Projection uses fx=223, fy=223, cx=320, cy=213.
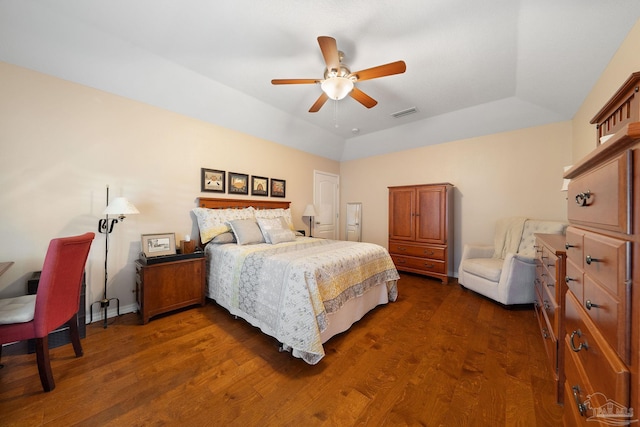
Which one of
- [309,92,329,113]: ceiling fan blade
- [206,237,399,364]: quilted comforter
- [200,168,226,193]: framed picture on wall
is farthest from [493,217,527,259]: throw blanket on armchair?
[200,168,226,193]: framed picture on wall

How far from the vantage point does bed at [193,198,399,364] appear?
5.89 ft

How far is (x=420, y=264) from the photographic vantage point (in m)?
3.98

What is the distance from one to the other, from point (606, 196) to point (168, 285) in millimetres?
3267

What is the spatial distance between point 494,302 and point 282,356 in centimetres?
278

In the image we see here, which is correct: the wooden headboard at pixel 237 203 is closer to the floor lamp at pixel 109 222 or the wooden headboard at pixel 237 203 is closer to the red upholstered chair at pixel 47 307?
the floor lamp at pixel 109 222

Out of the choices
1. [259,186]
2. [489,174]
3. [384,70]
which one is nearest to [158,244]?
[259,186]

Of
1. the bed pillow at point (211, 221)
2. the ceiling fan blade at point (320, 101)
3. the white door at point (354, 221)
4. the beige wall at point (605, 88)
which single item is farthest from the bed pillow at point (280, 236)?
the beige wall at point (605, 88)

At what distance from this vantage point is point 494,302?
290 cm

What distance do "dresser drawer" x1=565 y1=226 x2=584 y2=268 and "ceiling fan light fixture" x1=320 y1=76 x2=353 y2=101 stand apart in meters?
1.96

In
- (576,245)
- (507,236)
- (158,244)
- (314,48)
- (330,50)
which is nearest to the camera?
(576,245)

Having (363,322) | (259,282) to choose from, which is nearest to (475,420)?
(363,322)

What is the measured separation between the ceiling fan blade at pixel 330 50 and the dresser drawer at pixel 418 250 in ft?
10.5

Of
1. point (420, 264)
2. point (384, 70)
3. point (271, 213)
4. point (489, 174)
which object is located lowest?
point (420, 264)

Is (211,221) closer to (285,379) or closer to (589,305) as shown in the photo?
(285,379)
